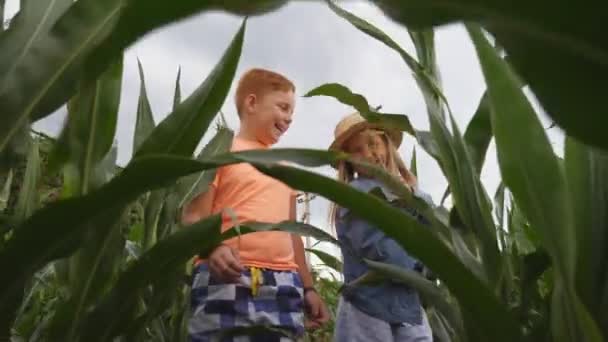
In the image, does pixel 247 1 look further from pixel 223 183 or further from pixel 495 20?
pixel 223 183

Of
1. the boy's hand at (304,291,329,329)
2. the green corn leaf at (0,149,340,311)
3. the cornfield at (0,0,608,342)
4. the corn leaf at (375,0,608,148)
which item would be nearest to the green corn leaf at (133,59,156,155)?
the cornfield at (0,0,608,342)

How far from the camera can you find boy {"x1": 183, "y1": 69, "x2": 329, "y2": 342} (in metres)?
1.07

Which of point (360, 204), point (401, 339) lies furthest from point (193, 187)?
point (360, 204)

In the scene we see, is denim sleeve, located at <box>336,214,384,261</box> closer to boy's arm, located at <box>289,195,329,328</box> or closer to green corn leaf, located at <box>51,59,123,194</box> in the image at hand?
boy's arm, located at <box>289,195,329,328</box>

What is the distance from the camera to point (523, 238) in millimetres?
1014

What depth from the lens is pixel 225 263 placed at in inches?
40.6

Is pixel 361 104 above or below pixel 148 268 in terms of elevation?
above

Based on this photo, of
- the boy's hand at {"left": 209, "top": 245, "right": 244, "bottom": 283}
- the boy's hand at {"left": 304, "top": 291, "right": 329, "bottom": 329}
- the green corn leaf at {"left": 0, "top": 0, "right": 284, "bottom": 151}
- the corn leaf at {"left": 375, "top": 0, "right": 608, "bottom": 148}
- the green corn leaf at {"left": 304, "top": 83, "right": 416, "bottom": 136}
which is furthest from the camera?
the boy's hand at {"left": 304, "top": 291, "right": 329, "bottom": 329}

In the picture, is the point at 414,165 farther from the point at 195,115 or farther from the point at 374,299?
the point at 195,115

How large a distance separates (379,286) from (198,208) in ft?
1.06

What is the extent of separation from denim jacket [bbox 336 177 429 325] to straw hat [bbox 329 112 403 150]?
0.52ft

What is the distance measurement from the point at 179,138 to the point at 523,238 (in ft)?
1.93

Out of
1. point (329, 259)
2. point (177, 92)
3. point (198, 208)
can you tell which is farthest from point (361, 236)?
point (177, 92)

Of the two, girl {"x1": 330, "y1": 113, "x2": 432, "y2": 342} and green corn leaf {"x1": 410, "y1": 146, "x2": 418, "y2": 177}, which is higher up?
green corn leaf {"x1": 410, "y1": 146, "x2": 418, "y2": 177}
